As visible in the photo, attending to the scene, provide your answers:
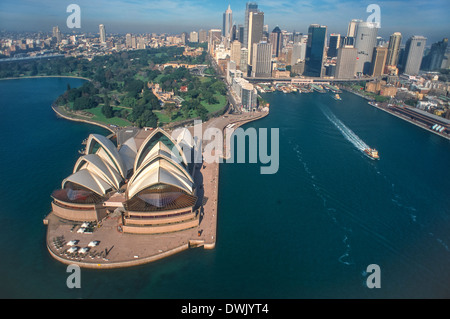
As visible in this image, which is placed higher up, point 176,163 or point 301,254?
point 176,163

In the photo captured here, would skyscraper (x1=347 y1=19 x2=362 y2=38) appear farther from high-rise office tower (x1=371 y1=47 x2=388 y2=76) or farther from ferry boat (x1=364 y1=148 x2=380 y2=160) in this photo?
ferry boat (x1=364 y1=148 x2=380 y2=160)

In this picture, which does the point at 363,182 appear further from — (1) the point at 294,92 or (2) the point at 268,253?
(1) the point at 294,92

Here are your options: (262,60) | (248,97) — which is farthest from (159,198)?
(262,60)

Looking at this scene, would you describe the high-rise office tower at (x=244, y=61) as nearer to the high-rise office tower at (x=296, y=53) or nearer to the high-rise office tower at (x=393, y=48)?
the high-rise office tower at (x=296, y=53)

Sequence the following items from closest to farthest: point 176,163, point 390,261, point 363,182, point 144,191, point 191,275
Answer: point 191,275
point 390,261
point 144,191
point 176,163
point 363,182

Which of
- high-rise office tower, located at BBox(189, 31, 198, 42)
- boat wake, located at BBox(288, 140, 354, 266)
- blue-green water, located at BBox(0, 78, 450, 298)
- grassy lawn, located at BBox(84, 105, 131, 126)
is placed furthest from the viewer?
high-rise office tower, located at BBox(189, 31, 198, 42)

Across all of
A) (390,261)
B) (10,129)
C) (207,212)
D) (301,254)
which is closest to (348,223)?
(390,261)

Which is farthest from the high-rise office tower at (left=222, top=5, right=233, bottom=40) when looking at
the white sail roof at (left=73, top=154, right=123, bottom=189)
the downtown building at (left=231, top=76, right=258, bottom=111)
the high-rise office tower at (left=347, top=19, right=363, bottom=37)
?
the white sail roof at (left=73, top=154, right=123, bottom=189)
